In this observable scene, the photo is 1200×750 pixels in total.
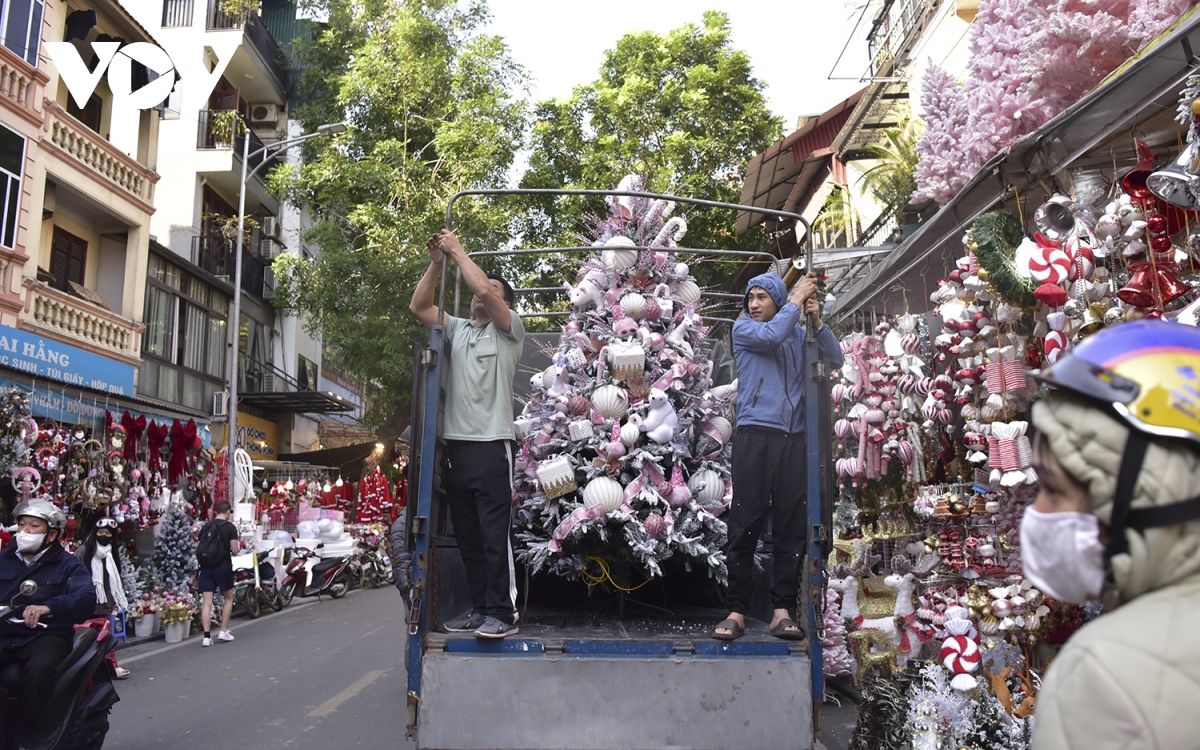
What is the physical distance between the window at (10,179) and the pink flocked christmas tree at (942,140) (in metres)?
12.5

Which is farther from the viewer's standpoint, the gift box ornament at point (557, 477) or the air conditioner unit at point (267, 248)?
the air conditioner unit at point (267, 248)

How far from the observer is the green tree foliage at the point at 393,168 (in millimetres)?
19156

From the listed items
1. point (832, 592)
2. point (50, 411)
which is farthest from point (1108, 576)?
point (50, 411)

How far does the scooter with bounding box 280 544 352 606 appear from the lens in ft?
50.7

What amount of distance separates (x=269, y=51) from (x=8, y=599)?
25596 millimetres

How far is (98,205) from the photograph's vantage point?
16094 mm

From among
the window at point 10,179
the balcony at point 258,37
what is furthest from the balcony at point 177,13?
the window at point 10,179

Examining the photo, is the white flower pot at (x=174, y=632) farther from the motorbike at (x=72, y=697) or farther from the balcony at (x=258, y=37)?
the balcony at (x=258, y=37)

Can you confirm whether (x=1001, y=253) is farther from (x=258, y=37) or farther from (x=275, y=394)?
(x=258, y=37)

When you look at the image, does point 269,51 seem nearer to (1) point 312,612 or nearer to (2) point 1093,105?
(1) point 312,612

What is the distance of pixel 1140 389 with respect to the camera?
129cm

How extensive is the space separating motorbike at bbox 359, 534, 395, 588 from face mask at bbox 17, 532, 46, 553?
13754 millimetres

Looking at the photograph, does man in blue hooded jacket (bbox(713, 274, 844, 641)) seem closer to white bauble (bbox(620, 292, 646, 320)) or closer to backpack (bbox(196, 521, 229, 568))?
white bauble (bbox(620, 292, 646, 320))

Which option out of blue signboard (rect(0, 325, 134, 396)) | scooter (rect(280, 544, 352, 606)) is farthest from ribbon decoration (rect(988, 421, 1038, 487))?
scooter (rect(280, 544, 352, 606))
